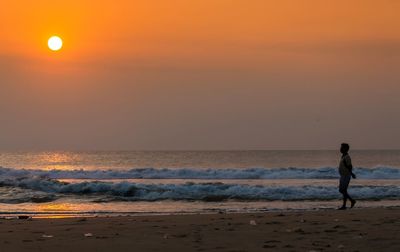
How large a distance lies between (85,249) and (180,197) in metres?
14.7

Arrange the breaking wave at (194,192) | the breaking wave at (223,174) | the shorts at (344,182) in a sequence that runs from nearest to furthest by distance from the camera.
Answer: the shorts at (344,182), the breaking wave at (194,192), the breaking wave at (223,174)

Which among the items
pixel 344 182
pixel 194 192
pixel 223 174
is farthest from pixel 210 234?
pixel 223 174

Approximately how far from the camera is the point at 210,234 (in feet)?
33.3

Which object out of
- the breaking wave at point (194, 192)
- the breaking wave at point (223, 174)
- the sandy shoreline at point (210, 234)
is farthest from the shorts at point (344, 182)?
the breaking wave at point (223, 174)

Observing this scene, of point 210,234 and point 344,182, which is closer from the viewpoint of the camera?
point 210,234

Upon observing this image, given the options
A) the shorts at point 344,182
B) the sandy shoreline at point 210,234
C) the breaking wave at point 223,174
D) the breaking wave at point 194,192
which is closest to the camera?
the sandy shoreline at point 210,234

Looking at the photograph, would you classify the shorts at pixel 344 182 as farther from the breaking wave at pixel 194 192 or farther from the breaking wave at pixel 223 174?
the breaking wave at pixel 223 174

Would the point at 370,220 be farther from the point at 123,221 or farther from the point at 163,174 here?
the point at 163,174

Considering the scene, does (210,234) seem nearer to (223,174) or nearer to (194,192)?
(194,192)

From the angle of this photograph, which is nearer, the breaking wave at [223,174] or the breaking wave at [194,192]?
the breaking wave at [194,192]

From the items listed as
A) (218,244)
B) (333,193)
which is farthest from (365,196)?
(218,244)

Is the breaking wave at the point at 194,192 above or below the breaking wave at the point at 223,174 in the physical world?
below

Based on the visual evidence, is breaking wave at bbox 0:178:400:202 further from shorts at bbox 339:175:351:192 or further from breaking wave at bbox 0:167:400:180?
breaking wave at bbox 0:167:400:180

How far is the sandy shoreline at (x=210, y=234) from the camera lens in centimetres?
875
